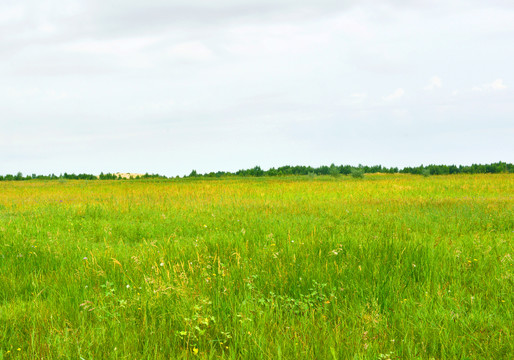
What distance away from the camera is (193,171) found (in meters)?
44.7

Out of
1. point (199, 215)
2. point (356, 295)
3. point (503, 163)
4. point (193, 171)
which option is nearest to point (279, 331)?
point (356, 295)

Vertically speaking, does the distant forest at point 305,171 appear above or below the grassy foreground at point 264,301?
above

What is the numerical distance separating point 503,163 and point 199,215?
5391 centimetres

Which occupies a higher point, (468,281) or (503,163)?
(503,163)

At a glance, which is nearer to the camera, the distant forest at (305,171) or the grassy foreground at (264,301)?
the grassy foreground at (264,301)

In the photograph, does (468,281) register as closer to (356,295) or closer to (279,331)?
(356,295)

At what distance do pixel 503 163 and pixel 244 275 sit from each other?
56.9 metres

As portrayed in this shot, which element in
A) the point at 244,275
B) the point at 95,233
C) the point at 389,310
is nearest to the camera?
the point at 389,310

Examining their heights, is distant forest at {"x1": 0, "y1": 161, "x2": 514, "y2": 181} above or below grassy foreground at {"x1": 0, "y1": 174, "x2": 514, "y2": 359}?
above

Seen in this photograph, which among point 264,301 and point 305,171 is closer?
point 264,301

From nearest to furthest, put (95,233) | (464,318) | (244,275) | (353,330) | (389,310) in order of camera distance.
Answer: (353,330), (464,318), (389,310), (244,275), (95,233)

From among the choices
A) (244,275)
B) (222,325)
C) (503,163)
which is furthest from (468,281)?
(503,163)

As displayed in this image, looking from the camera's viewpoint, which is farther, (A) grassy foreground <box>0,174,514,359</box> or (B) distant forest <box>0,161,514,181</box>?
(B) distant forest <box>0,161,514,181</box>

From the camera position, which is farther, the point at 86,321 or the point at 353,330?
the point at 86,321
